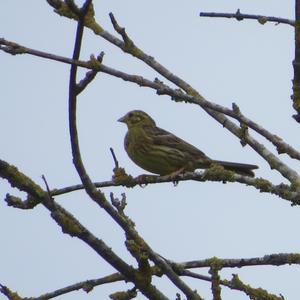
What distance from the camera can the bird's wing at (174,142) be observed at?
776 centimetres

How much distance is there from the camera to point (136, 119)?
8867 mm

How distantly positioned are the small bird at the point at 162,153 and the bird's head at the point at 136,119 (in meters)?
0.17

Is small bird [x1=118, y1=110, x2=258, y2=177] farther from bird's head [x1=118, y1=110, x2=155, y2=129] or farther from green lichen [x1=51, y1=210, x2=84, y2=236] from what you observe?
green lichen [x1=51, y1=210, x2=84, y2=236]

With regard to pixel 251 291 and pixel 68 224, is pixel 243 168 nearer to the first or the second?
pixel 251 291

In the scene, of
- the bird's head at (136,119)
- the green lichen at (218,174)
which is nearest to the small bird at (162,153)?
the bird's head at (136,119)

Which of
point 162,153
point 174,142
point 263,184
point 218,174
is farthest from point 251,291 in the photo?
point 174,142

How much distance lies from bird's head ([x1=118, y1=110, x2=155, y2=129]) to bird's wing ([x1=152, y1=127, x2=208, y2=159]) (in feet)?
0.55

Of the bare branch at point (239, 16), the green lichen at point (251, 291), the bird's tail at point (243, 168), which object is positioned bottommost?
the green lichen at point (251, 291)

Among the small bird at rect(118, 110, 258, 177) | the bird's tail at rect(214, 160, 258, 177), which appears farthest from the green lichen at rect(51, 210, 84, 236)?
the small bird at rect(118, 110, 258, 177)

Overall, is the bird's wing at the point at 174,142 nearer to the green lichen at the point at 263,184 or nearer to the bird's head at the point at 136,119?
the bird's head at the point at 136,119

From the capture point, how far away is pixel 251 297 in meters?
3.53

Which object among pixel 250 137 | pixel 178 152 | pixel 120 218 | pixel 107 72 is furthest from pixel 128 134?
pixel 120 218

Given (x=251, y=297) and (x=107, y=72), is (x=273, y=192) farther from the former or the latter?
(x=107, y=72)

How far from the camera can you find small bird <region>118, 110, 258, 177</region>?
24.9ft
